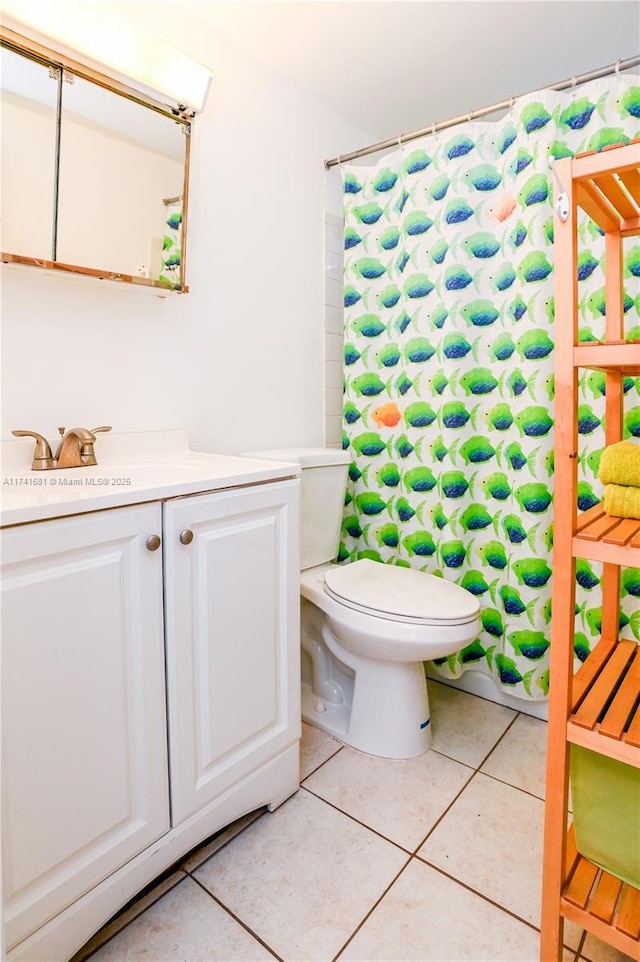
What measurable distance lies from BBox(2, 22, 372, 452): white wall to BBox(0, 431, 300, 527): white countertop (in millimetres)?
55

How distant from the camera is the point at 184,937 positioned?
41.8 inches

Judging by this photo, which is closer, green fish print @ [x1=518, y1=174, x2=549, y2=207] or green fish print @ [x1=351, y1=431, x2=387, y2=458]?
green fish print @ [x1=518, y1=174, x2=549, y2=207]

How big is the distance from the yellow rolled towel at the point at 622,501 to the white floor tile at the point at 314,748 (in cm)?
113

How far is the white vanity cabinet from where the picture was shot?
863 millimetres

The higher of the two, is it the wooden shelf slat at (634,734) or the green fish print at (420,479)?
the green fish print at (420,479)

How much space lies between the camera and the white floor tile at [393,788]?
1.34 m

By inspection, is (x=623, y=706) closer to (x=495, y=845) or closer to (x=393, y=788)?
(x=495, y=845)

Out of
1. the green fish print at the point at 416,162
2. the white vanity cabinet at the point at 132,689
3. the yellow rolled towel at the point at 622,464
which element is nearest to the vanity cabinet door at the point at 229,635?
the white vanity cabinet at the point at 132,689

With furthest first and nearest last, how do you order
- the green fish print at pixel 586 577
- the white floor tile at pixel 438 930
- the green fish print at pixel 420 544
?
the green fish print at pixel 420 544 < the green fish print at pixel 586 577 < the white floor tile at pixel 438 930

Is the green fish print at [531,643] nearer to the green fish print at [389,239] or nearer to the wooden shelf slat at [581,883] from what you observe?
the wooden shelf slat at [581,883]

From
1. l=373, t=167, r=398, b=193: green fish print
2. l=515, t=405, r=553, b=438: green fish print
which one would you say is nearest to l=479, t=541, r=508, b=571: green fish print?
l=515, t=405, r=553, b=438: green fish print

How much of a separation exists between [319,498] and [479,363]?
0.67 metres

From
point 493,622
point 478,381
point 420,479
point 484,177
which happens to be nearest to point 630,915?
point 493,622

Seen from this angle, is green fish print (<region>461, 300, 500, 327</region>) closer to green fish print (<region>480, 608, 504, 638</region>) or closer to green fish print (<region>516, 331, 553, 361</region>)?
green fish print (<region>516, 331, 553, 361</region>)
